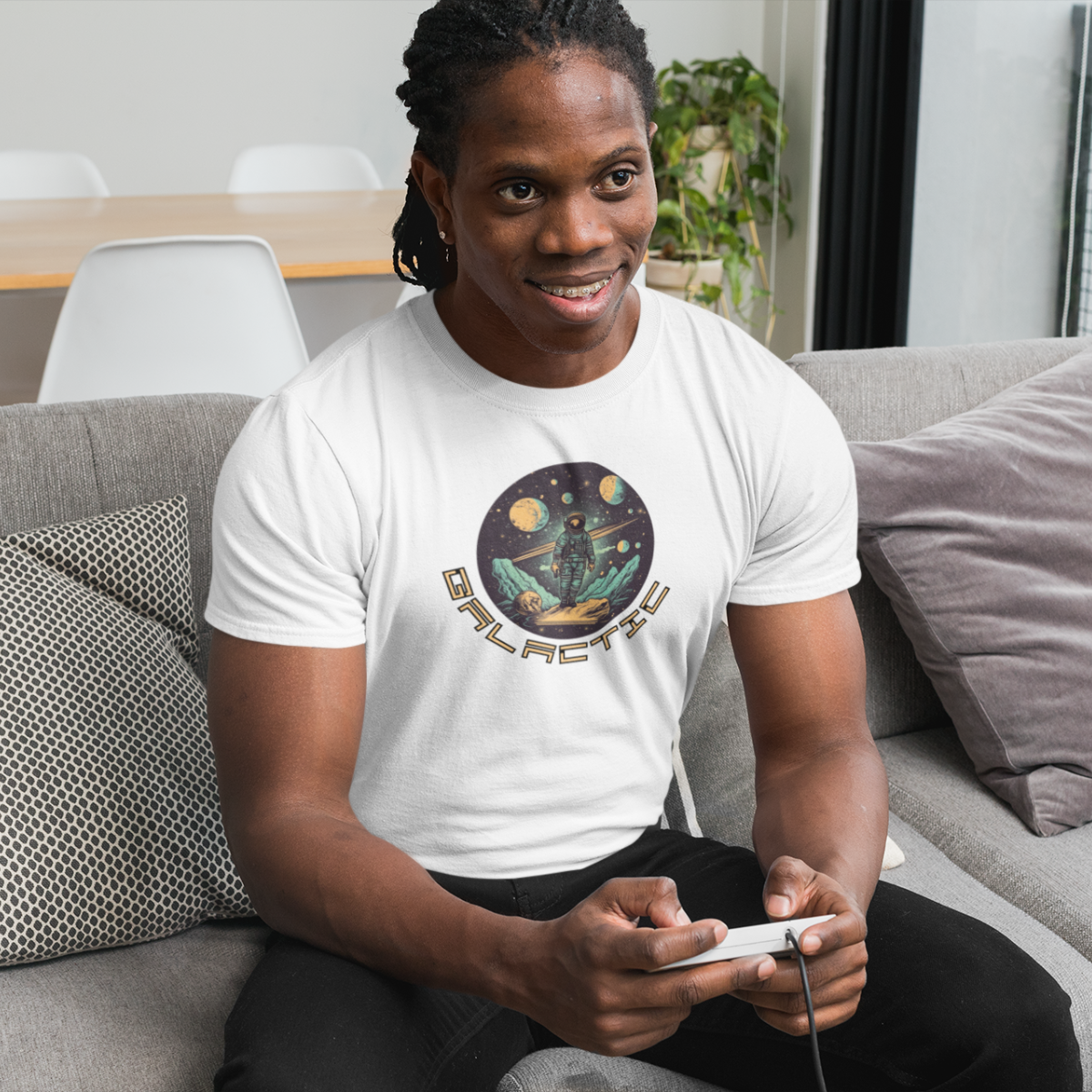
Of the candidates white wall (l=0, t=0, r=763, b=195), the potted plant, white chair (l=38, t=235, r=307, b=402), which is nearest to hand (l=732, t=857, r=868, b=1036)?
white chair (l=38, t=235, r=307, b=402)

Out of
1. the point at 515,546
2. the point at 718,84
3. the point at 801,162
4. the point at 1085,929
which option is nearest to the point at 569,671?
the point at 515,546

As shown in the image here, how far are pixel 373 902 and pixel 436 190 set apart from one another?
580 mm

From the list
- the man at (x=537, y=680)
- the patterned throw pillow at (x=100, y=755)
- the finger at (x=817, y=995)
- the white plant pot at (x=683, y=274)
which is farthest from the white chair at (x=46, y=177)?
the finger at (x=817, y=995)

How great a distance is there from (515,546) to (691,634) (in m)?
0.19

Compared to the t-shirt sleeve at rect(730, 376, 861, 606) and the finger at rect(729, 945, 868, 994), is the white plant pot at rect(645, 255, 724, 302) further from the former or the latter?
the finger at rect(729, 945, 868, 994)

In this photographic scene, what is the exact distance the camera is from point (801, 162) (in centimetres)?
436

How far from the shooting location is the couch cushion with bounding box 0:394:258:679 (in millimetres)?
1356

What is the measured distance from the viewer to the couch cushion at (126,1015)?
1.02m

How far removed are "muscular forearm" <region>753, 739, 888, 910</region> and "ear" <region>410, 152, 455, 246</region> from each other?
553mm

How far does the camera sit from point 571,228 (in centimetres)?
99

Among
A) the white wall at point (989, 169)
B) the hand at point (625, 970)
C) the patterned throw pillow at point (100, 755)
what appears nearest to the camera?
the hand at point (625, 970)

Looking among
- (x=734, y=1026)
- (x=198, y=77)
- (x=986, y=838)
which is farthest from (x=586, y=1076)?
(x=198, y=77)

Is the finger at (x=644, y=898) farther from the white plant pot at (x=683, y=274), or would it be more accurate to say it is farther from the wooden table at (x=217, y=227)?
the white plant pot at (x=683, y=274)

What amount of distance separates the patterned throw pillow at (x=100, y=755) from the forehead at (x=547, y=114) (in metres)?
0.60
